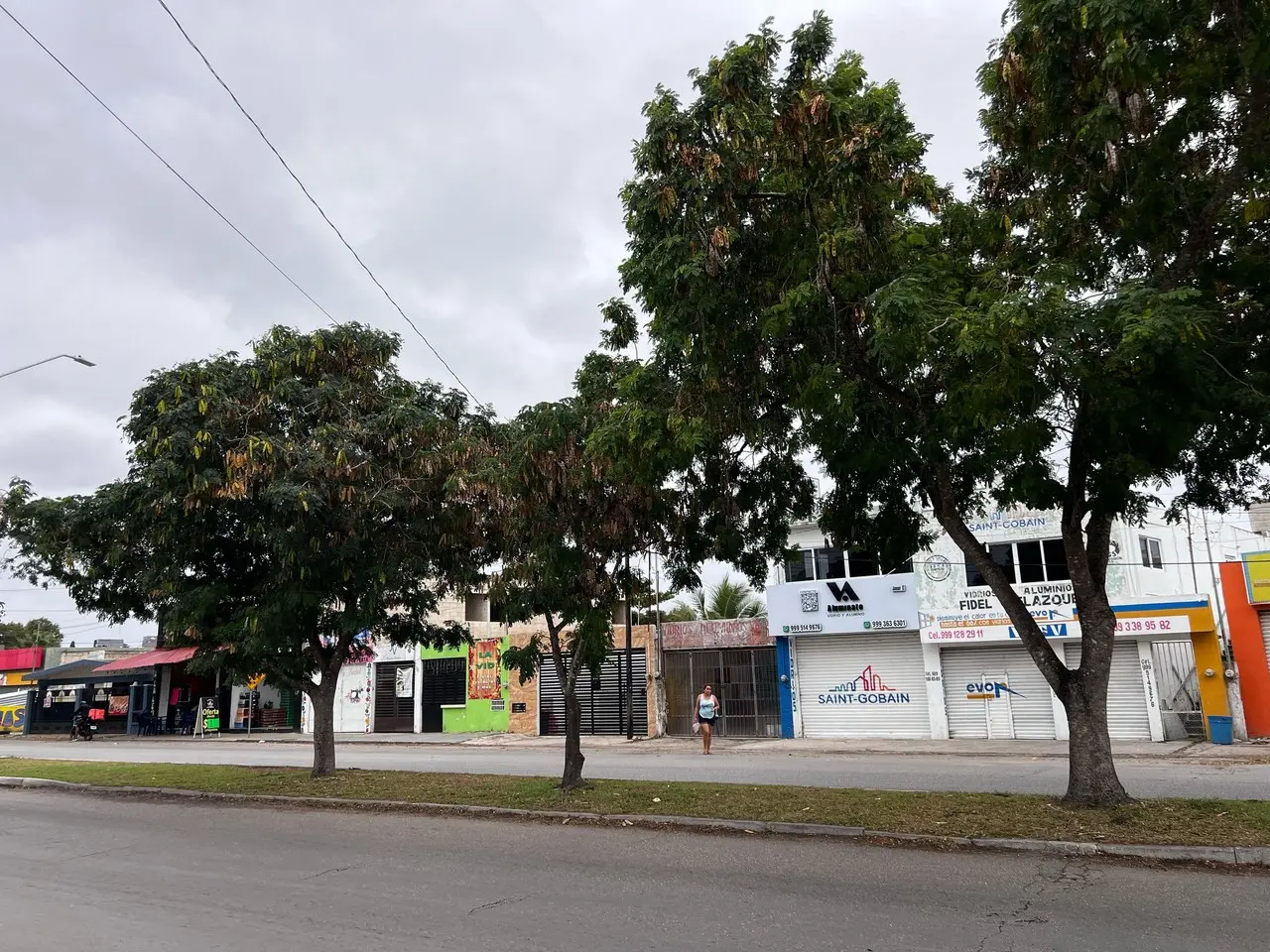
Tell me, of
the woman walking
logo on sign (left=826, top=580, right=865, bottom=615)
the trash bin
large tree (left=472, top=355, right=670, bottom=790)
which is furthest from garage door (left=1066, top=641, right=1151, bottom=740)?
large tree (left=472, top=355, right=670, bottom=790)

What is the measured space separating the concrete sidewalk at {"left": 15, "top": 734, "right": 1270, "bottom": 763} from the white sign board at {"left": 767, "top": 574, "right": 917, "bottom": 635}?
319 cm

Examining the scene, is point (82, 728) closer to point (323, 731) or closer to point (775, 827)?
point (323, 731)

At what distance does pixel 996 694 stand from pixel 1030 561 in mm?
3736

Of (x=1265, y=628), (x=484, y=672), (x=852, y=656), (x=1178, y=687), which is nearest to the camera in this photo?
(x=1265, y=628)

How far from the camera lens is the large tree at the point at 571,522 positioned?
1176cm

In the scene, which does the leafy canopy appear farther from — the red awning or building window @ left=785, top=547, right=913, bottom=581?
the red awning

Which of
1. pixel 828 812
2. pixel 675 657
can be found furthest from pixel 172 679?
pixel 828 812

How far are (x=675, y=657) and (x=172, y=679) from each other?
23.6 metres

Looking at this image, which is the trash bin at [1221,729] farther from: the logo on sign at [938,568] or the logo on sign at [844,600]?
the logo on sign at [844,600]

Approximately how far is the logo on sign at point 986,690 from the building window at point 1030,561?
2.69 meters

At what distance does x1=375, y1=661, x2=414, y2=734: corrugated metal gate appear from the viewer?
3397 cm

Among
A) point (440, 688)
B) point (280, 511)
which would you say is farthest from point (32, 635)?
point (280, 511)

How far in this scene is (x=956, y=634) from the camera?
2462 centimetres

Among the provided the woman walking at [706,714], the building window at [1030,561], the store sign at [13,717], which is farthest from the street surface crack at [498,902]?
the store sign at [13,717]
